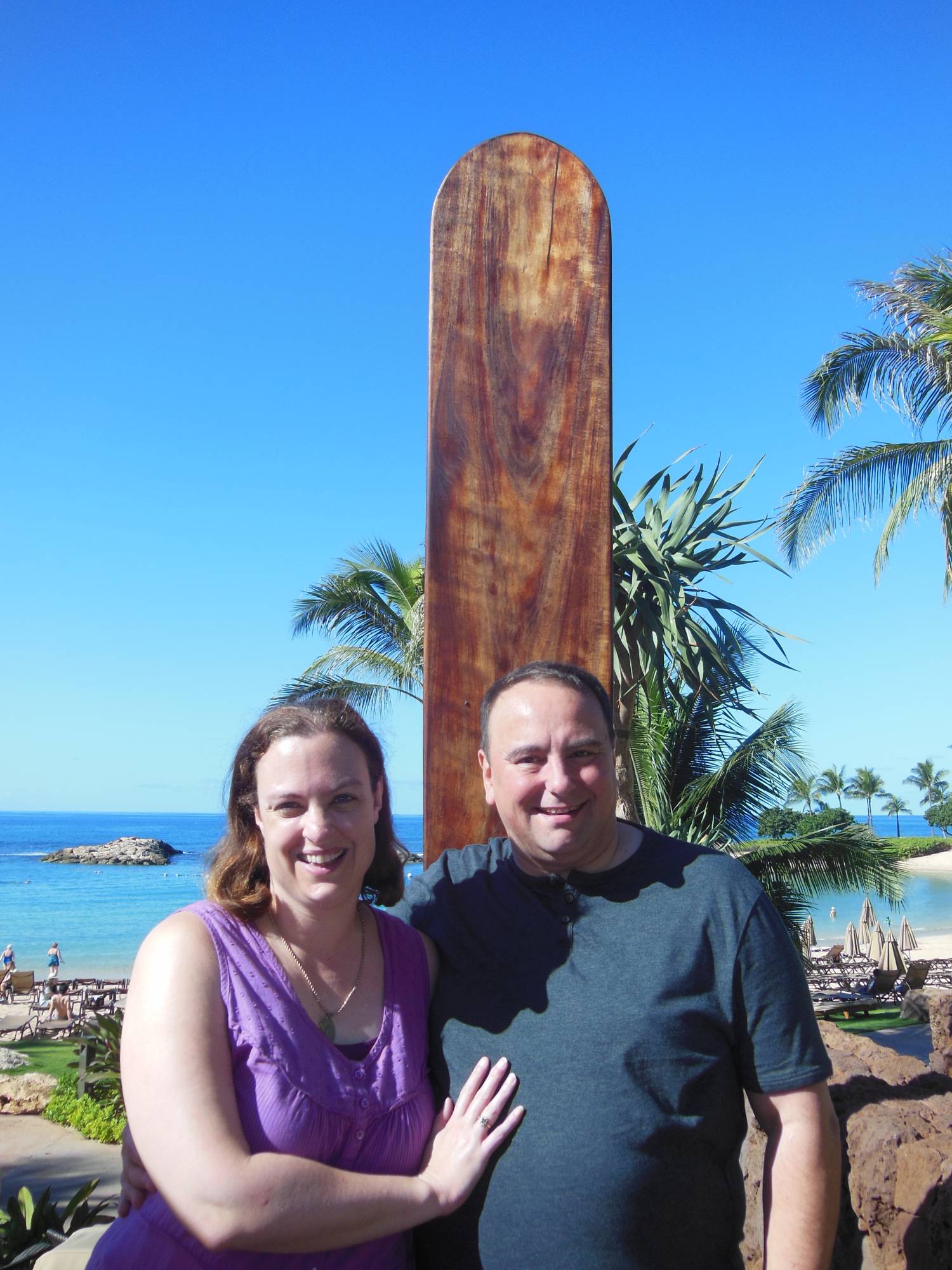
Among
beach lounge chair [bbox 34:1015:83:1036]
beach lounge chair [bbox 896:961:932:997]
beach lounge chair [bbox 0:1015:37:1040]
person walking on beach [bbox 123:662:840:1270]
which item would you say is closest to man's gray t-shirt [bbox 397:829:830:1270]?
person walking on beach [bbox 123:662:840:1270]

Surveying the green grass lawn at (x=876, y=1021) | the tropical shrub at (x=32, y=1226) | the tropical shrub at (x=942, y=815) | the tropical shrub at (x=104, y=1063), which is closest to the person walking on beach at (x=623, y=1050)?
the tropical shrub at (x=32, y=1226)

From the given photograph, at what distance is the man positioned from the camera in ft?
5.64

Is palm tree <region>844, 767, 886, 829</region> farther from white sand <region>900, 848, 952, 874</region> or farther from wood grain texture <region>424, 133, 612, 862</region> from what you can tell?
wood grain texture <region>424, 133, 612, 862</region>

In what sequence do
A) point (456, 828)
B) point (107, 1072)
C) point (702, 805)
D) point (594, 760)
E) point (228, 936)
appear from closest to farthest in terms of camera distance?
point (228, 936) < point (594, 760) < point (456, 828) < point (702, 805) < point (107, 1072)

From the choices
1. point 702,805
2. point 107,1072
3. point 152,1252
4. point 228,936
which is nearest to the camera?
point 152,1252

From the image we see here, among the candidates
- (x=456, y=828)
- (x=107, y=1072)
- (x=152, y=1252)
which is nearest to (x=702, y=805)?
(x=107, y=1072)

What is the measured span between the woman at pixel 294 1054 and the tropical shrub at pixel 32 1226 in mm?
3812

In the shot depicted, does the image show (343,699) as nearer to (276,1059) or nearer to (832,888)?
(276,1059)

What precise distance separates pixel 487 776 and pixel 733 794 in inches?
382

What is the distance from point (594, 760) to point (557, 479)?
0.72 m

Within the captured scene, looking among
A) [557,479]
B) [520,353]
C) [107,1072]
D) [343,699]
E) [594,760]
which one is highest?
[520,353]

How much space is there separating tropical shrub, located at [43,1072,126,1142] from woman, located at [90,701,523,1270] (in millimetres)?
10807

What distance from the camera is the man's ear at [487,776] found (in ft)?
6.79

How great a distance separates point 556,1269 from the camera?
1.71 meters
